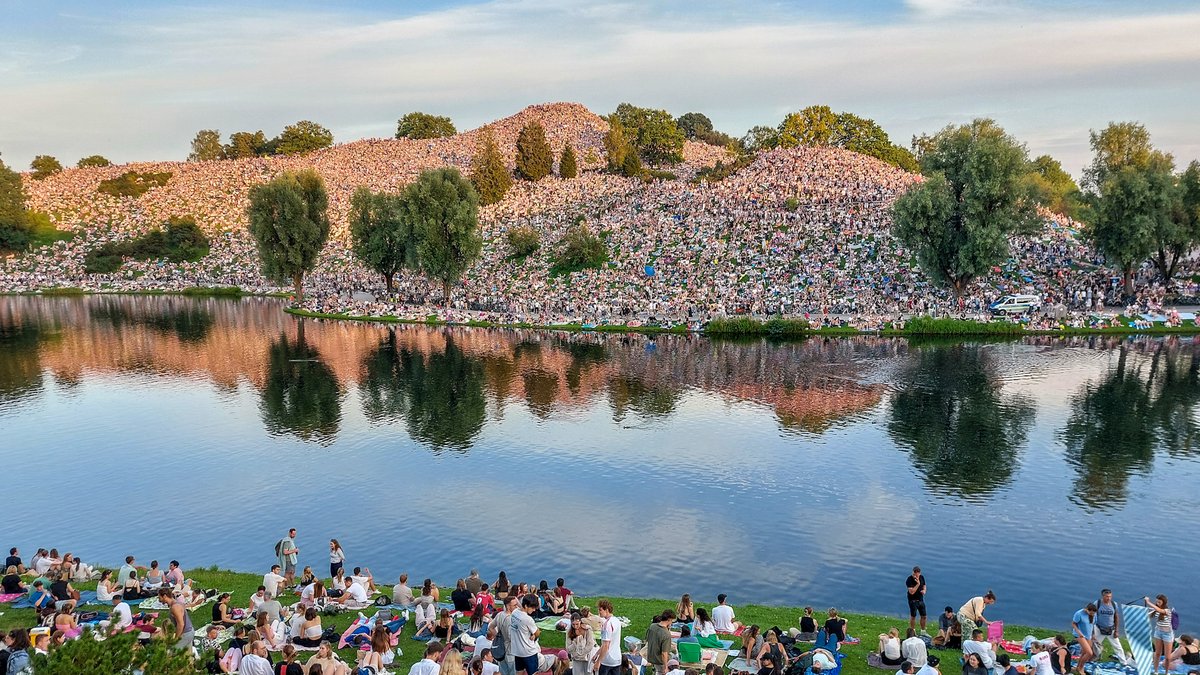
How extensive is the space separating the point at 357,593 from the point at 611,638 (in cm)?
845

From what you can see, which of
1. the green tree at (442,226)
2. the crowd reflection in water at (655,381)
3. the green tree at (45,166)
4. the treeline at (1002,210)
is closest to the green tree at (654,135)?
the green tree at (442,226)

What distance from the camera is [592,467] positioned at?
36.0 metres

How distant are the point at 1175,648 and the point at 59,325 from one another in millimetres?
92372

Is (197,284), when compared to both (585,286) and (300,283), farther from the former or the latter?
(585,286)

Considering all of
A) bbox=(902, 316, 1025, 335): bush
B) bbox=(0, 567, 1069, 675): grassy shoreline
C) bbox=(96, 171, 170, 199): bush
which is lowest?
bbox=(0, 567, 1069, 675): grassy shoreline

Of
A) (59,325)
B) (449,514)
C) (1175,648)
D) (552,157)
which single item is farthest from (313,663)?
(552,157)

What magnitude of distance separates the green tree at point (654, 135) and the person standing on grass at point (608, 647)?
14435 centimetres

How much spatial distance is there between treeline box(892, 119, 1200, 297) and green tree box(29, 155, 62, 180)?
19805 cm

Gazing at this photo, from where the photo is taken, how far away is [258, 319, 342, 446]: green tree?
43.6 metres

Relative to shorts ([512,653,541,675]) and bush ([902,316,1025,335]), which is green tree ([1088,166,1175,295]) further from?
shorts ([512,653,541,675])

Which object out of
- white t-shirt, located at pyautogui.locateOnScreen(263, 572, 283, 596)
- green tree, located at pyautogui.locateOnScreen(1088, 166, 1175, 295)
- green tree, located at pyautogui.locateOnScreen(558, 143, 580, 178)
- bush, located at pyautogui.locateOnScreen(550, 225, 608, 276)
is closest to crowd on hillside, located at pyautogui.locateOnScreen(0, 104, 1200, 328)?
bush, located at pyautogui.locateOnScreen(550, 225, 608, 276)

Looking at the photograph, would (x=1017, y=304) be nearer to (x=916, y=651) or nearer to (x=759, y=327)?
(x=759, y=327)

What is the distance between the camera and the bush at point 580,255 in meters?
91.1

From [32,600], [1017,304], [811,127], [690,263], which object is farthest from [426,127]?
[32,600]
